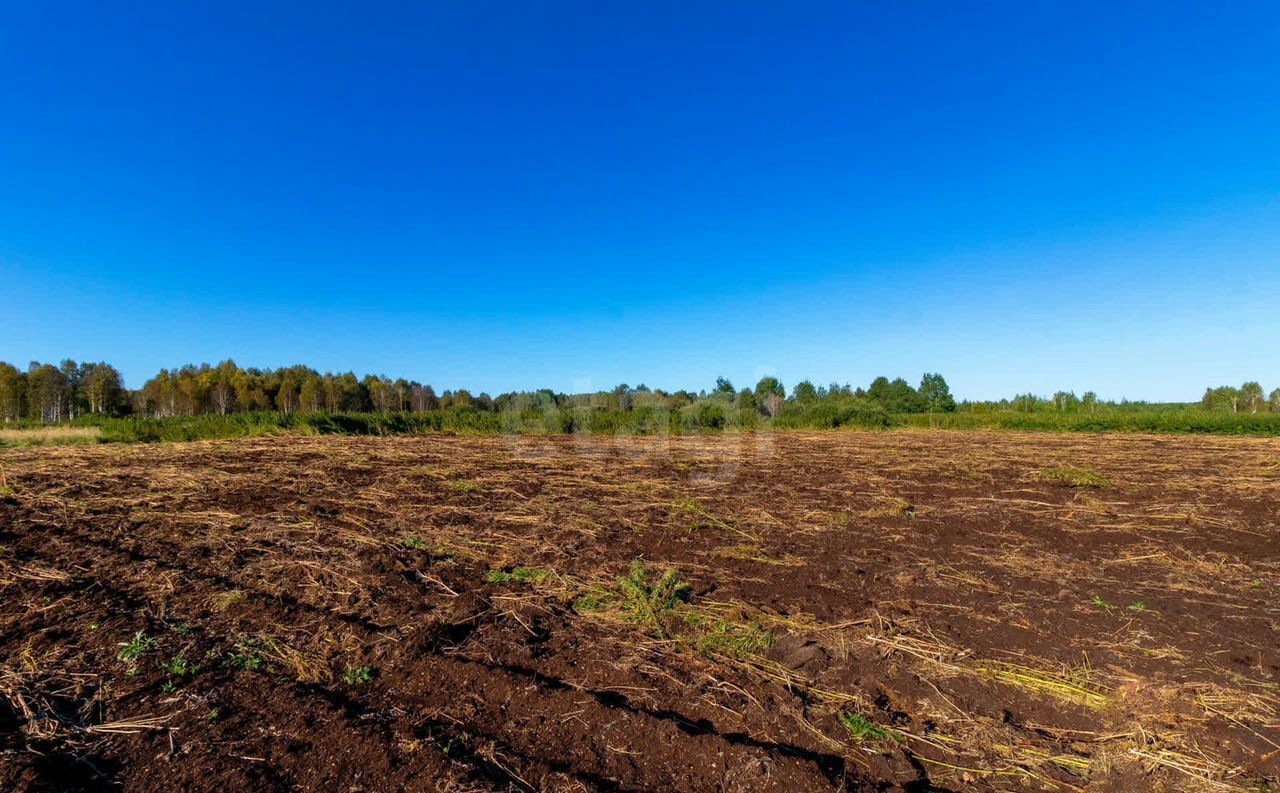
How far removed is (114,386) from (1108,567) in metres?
71.6

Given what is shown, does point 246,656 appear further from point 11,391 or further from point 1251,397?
point 11,391

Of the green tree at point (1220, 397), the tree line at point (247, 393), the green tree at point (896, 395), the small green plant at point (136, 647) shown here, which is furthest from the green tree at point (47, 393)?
the green tree at point (1220, 397)

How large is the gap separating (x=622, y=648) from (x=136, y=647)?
2.36m

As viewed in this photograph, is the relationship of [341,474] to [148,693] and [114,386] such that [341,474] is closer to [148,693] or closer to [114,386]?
[148,693]

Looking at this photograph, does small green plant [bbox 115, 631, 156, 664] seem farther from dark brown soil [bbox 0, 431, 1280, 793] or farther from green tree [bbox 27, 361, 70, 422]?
green tree [bbox 27, 361, 70, 422]

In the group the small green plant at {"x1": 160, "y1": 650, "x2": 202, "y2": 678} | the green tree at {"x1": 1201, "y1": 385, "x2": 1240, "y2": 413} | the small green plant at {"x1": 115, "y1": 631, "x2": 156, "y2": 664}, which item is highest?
the green tree at {"x1": 1201, "y1": 385, "x2": 1240, "y2": 413}

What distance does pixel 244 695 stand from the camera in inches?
85.4

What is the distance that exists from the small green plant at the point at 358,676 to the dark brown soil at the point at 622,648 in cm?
2

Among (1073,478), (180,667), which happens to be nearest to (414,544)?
(180,667)

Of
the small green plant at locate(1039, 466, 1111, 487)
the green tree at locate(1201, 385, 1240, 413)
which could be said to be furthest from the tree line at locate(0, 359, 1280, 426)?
the small green plant at locate(1039, 466, 1111, 487)

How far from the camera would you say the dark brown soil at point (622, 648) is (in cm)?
188

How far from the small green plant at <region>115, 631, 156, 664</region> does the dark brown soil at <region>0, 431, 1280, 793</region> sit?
12 millimetres

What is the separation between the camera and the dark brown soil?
1.88 m

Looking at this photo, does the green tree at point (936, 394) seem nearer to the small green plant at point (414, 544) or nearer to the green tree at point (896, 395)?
the green tree at point (896, 395)
